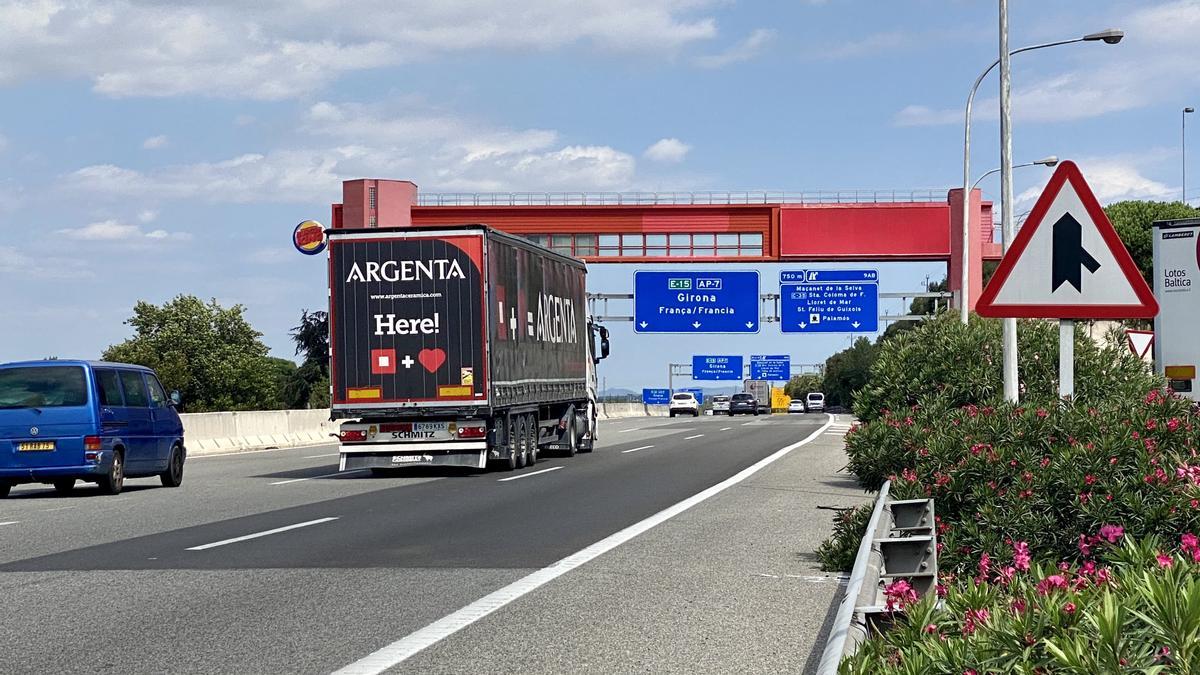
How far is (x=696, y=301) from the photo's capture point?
181 ft

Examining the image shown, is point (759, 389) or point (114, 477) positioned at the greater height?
point (759, 389)

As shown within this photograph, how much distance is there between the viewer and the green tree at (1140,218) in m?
81.6

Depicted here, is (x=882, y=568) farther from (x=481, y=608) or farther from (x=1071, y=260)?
(x=1071, y=260)

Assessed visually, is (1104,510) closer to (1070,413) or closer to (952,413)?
(1070,413)

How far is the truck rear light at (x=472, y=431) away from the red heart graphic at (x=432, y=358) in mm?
1088

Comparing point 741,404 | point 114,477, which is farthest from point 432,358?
point 741,404

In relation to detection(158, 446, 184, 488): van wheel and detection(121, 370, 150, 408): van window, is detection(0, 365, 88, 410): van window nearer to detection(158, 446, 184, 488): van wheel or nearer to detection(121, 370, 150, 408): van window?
detection(121, 370, 150, 408): van window

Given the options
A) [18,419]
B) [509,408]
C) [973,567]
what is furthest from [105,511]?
[973,567]

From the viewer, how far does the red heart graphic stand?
2333cm

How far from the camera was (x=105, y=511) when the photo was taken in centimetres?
1714

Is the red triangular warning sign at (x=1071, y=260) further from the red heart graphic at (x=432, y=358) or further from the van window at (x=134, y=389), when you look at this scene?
the red heart graphic at (x=432, y=358)

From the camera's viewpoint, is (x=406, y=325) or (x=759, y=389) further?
(x=759, y=389)

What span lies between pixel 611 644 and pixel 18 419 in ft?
45.4

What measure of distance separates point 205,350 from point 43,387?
80422 mm
